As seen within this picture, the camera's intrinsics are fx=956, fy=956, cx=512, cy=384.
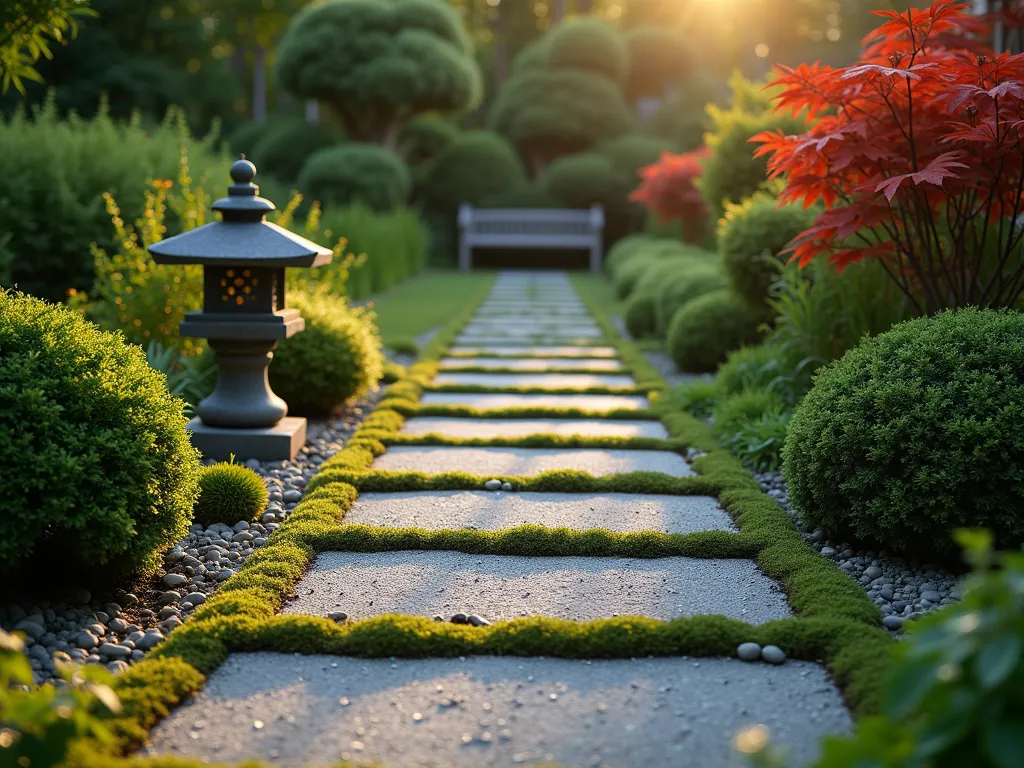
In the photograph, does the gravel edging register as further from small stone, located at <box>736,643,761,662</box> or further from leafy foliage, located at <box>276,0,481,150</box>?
leafy foliage, located at <box>276,0,481,150</box>

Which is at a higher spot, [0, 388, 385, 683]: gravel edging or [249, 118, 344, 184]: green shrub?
[249, 118, 344, 184]: green shrub

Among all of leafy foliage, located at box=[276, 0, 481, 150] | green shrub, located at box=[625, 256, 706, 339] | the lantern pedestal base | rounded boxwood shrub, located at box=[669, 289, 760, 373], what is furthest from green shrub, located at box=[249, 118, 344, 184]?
the lantern pedestal base

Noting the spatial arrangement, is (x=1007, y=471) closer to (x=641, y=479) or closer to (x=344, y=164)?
(x=641, y=479)

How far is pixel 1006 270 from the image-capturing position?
4.43 metres

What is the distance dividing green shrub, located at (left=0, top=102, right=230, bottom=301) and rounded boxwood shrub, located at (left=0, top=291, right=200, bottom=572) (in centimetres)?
396

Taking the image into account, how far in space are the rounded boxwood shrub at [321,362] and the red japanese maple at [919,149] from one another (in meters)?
2.54

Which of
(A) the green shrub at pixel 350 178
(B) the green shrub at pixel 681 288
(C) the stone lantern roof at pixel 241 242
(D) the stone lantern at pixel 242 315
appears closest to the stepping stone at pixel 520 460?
(D) the stone lantern at pixel 242 315

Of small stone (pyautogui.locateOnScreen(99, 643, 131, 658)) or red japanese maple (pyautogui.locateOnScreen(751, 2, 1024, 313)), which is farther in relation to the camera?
red japanese maple (pyautogui.locateOnScreen(751, 2, 1024, 313))

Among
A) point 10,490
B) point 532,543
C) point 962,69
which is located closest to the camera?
point 10,490

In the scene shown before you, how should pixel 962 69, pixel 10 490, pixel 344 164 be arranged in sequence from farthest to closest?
pixel 344 164 < pixel 962 69 < pixel 10 490

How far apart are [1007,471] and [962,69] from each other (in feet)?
5.82

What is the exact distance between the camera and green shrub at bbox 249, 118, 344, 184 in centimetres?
1869

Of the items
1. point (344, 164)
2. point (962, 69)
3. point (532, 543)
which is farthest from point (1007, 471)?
point (344, 164)

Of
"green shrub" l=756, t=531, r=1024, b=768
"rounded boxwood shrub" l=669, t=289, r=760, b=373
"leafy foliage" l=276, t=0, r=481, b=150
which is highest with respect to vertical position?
"leafy foliage" l=276, t=0, r=481, b=150
